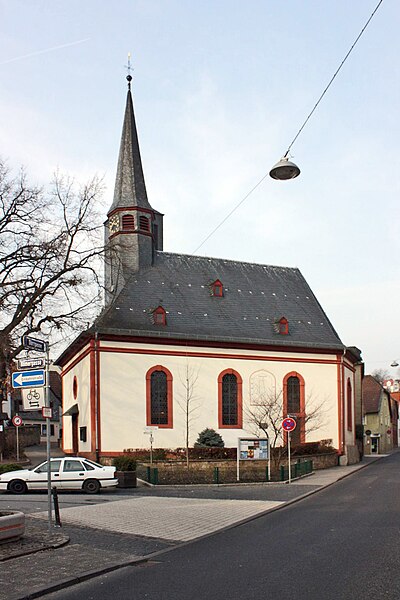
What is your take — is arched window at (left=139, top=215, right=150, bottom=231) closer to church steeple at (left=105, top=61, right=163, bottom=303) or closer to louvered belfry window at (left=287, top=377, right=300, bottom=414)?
church steeple at (left=105, top=61, right=163, bottom=303)

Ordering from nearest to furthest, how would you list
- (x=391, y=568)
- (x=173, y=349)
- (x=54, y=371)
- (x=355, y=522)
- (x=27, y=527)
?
1. (x=391, y=568)
2. (x=27, y=527)
3. (x=355, y=522)
4. (x=173, y=349)
5. (x=54, y=371)

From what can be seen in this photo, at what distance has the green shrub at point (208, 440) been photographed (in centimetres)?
3800

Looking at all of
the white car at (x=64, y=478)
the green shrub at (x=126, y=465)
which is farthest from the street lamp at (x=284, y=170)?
the green shrub at (x=126, y=465)

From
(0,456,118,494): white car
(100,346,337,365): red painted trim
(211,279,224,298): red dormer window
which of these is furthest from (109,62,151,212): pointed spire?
(0,456,118,494): white car

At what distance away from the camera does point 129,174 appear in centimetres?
4225

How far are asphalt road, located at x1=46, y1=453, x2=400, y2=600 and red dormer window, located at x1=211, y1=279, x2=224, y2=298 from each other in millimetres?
26852

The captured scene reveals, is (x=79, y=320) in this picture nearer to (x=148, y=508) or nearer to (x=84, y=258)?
(x=84, y=258)

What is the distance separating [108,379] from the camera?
121 ft

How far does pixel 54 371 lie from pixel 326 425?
45.7 meters

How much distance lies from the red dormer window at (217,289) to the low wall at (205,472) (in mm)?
11606

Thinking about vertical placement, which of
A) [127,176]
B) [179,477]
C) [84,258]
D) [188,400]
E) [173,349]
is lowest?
[179,477]

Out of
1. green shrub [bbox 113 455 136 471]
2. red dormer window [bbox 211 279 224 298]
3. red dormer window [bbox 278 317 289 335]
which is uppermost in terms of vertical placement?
red dormer window [bbox 211 279 224 298]

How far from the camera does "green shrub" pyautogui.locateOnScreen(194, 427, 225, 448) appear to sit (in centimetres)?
3800

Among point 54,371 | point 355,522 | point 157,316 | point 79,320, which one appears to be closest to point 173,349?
point 157,316
